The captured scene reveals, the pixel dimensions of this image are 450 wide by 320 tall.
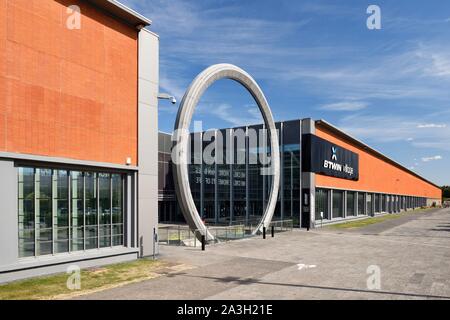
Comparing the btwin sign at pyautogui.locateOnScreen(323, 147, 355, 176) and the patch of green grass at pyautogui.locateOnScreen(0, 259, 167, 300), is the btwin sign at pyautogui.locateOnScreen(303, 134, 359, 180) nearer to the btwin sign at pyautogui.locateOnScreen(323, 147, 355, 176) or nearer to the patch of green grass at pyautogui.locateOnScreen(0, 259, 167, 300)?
the btwin sign at pyautogui.locateOnScreen(323, 147, 355, 176)

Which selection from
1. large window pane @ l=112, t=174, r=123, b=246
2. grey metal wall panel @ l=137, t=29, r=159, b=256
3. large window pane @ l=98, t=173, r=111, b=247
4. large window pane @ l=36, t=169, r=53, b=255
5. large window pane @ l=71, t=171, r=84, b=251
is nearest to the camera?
large window pane @ l=36, t=169, r=53, b=255

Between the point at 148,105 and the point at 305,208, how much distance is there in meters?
24.0

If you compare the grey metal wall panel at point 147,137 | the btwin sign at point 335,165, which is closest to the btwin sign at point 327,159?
the btwin sign at point 335,165

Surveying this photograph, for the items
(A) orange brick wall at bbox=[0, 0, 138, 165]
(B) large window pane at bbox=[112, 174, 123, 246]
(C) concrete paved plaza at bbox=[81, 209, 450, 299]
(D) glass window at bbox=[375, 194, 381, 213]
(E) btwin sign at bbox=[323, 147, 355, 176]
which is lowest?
(D) glass window at bbox=[375, 194, 381, 213]

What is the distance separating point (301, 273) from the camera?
51.3ft

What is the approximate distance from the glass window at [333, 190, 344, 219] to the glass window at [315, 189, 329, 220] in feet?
9.96

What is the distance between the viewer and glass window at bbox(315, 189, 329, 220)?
41.6 metres

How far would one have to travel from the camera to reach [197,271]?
51.9 ft

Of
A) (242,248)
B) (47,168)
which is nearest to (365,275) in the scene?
(242,248)

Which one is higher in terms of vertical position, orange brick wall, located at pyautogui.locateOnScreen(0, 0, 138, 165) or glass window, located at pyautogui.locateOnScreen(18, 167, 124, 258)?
orange brick wall, located at pyautogui.locateOnScreen(0, 0, 138, 165)

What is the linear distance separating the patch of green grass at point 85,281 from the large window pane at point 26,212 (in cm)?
124

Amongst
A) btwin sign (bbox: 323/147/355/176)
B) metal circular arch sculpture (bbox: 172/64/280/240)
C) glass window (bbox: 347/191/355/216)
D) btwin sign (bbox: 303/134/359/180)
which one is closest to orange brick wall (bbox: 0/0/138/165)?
metal circular arch sculpture (bbox: 172/64/280/240)

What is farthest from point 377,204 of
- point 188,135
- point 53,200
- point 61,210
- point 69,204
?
point 53,200

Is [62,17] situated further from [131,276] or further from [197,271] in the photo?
[197,271]
